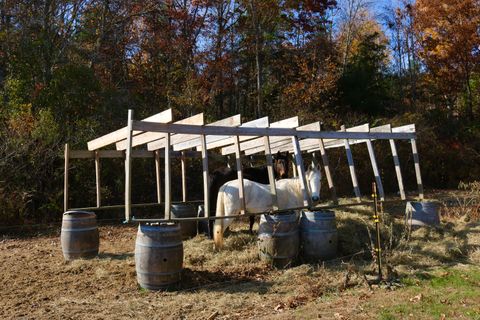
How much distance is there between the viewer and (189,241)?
8695 millimetres

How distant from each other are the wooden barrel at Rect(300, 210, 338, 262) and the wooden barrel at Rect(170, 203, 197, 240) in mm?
3090

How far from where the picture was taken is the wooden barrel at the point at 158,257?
566 cm

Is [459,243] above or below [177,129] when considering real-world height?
below

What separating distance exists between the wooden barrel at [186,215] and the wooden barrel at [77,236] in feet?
6.85

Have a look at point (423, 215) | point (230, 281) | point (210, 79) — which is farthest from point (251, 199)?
point (210, 79)

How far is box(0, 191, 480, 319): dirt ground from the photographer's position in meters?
4.89

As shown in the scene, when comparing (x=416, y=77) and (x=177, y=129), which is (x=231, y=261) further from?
(x=416, y=77)

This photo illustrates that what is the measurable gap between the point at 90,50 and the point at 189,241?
1131cm

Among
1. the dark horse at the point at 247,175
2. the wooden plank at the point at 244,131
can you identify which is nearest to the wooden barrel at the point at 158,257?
the wooden plank at the point at 244,131

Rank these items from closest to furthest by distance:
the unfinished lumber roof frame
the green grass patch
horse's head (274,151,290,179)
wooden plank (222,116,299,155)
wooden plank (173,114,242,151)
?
1. the green grass patch
2. the unfinished lumber roof frame
3. wooden plank (173,114,242,151)
4. wooden plank (222,116,299,155)
5. horse's head (274,151,290,179)

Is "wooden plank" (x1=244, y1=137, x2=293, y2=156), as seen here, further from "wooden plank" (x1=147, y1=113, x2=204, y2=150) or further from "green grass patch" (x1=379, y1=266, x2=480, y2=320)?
"green grass patch" (x1=379, y1=266, x2=480, y2=320)

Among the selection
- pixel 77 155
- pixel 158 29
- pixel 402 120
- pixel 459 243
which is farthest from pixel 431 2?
pixel 77 155

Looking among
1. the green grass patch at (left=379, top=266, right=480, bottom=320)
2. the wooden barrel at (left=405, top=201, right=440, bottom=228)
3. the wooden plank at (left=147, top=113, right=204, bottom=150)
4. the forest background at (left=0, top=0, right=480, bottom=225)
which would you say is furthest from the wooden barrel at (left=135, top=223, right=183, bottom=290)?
the forest background at (left=0, top=0, right=480, bottom=225)

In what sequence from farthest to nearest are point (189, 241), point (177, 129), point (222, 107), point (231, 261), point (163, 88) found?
point (222, 107) < point (163, 88) < point (189, 241) < point (231, 261) < point (177, 129)
